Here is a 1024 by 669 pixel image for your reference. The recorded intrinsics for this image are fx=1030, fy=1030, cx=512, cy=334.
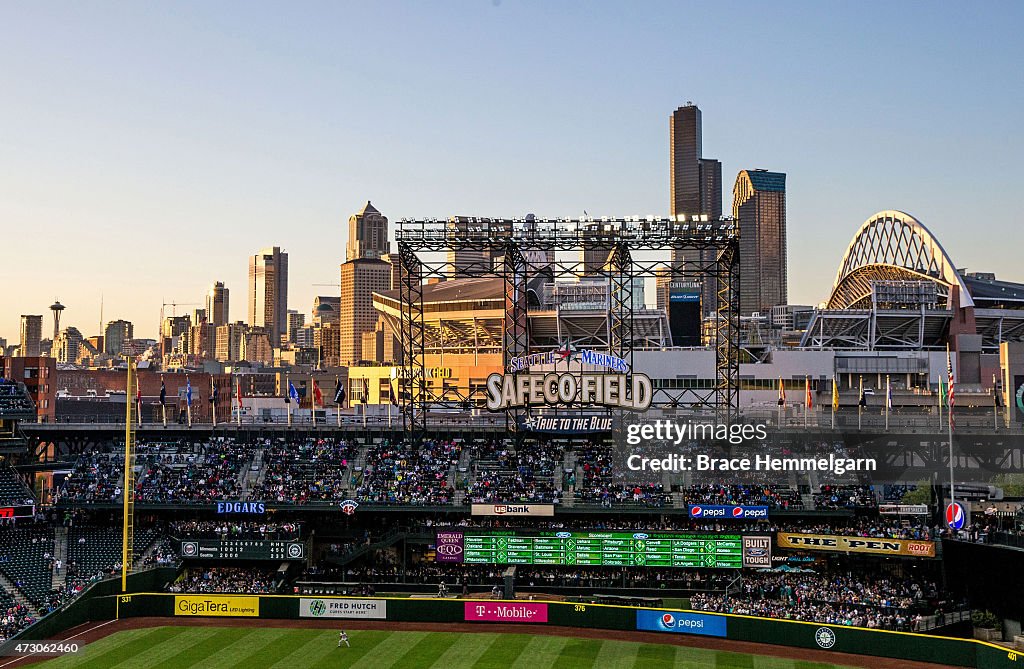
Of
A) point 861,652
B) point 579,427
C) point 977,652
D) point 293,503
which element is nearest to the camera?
point 977,652

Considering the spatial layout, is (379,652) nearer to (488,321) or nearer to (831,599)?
(831,599)

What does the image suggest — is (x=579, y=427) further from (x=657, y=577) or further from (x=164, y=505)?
(x=164, y=505)

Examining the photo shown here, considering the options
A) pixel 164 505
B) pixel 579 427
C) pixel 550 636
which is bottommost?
pixel 550 636

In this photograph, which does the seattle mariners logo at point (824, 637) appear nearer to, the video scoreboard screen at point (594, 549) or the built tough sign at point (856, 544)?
the built tough sign at point (856, 544)

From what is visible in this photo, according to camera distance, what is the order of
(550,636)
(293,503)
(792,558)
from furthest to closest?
1. (293,503)
2. (792,558)
3. (550,636)

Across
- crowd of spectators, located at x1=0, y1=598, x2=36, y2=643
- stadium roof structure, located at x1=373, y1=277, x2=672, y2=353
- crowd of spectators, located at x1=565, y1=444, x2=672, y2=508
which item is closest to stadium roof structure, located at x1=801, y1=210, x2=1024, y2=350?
stadium roof structure, located at x1=373, y1=277, x2=672, y2=353

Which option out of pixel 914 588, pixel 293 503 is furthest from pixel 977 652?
pixel 293 503
